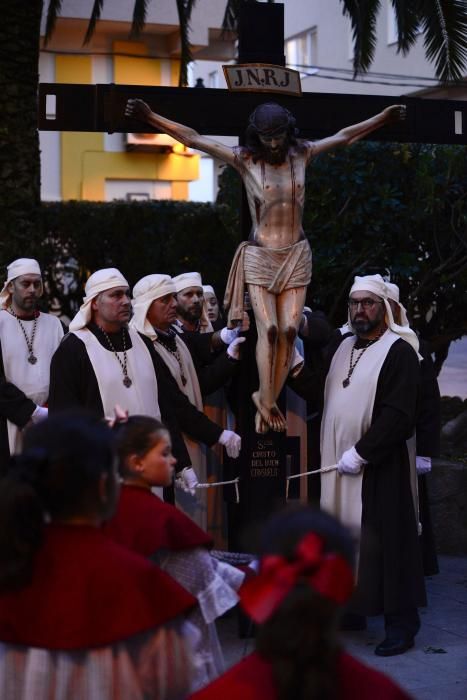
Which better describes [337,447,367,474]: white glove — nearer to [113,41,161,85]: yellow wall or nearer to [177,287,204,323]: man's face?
[177,287,204,323]: man's face

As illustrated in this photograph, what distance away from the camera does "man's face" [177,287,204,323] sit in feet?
26.9

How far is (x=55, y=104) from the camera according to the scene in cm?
647

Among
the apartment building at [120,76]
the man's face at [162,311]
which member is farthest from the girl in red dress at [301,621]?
the apartment building at [120,76]

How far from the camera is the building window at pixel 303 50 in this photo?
30812mm

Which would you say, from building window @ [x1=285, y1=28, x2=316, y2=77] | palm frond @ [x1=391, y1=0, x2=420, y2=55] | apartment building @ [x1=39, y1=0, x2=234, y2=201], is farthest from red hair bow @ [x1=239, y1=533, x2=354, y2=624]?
building window @ [x1=285, y1=28, x2=316, y2=77]

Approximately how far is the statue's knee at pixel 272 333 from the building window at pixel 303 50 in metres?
24.7

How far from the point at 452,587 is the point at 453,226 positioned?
3.92 meters

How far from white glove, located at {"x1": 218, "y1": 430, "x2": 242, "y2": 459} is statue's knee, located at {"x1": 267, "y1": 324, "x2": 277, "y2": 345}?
0.67 m

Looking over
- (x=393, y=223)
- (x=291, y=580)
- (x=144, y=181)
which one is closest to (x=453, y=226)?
(x=393, y=223)

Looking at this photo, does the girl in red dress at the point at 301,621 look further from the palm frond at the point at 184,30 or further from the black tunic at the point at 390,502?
the palm frond at the point at 184,30

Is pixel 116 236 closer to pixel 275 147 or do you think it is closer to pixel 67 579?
pixel 275 147

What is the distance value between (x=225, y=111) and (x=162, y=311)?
1.17 metres

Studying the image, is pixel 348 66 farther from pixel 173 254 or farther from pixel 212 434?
pixel 212 434

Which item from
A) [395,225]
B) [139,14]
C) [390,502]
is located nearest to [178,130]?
[390,502]
